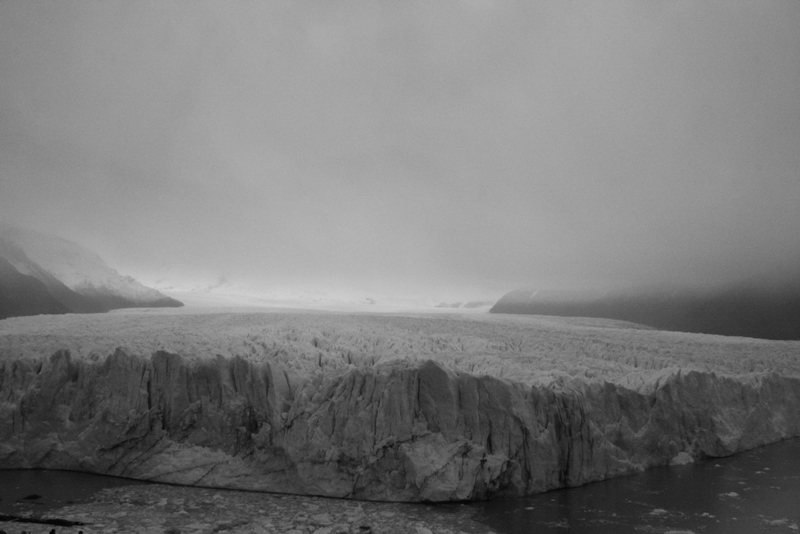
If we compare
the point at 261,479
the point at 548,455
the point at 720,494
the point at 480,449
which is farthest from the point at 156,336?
the point at 720,494

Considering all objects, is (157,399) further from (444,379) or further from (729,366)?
(729,366)

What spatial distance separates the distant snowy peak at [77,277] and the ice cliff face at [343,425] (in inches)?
672

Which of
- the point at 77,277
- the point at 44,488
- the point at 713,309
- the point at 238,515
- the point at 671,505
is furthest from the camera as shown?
the point at 77,277

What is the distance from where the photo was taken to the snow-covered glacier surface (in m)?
8.15

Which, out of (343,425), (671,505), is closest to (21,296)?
(343,425)

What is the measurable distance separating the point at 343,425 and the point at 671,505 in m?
5.11

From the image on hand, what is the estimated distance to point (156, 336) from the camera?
11.6m

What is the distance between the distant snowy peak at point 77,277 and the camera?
2419cm

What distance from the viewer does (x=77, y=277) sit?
88.1ft

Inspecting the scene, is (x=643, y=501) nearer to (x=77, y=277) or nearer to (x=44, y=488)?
(x=44, y=488)

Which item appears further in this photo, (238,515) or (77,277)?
(77,277)

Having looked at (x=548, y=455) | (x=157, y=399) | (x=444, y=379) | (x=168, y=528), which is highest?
(x=444, y=379)

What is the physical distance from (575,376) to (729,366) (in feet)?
16.7

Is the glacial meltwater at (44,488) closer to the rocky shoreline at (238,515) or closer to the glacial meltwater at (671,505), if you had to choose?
the rocky shoreline at (238,515)
